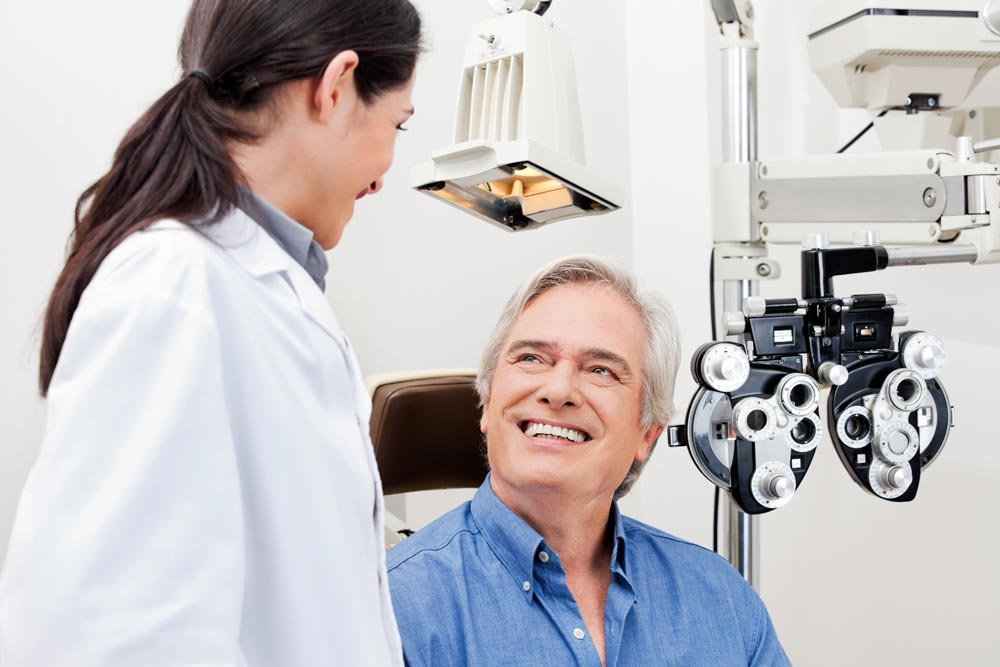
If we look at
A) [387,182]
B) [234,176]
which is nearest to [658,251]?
[387,182]

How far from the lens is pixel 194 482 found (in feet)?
2.09

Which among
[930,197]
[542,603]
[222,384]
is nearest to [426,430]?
[542,603]

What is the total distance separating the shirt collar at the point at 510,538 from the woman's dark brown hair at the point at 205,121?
612 millimetres

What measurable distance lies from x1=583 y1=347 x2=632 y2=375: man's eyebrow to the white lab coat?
1.95ft

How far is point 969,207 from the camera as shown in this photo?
1.29m

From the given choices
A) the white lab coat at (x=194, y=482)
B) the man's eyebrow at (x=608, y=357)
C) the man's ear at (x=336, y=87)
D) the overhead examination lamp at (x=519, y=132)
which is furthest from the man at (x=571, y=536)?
the man's ear at (x=336, y=87)

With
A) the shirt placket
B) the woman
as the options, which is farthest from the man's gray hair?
the woman

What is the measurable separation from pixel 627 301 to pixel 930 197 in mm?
410

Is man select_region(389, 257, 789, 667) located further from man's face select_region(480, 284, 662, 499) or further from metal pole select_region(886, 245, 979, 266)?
metal pole select_region(886, 245, 979, 266)

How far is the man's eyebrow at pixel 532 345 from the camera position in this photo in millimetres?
1308

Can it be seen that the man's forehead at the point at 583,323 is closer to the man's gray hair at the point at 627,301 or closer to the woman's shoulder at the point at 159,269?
the man's gray hair at the point at 627,301

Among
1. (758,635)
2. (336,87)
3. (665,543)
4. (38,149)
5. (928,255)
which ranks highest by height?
(38,149)

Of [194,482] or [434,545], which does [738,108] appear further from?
[194,482]

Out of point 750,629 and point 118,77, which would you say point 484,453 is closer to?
point 750,629
